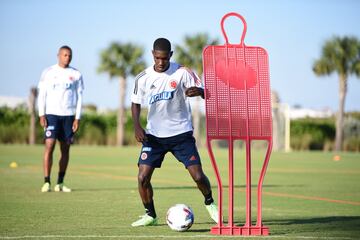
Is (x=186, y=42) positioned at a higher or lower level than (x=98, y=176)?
higher

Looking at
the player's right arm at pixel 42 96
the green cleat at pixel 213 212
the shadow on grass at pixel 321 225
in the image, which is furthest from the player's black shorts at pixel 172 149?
the player's right arm at pixel 42 96

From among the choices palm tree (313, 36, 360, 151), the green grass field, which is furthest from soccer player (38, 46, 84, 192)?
palm tree (313, 36, 360, 151)

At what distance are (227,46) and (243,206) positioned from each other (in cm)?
418

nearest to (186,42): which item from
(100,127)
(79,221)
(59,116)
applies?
(100,127)

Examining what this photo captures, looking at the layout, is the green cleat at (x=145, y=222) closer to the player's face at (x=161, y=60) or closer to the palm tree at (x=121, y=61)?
the player's face at (x=161, y=60)

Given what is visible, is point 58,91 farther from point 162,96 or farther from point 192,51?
point 192,51

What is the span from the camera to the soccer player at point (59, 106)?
595 inches

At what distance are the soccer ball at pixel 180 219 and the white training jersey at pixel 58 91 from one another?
5.96 m

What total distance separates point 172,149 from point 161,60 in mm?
1063

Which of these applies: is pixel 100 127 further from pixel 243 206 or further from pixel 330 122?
pixel 243 206

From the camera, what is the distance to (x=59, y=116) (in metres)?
15.2

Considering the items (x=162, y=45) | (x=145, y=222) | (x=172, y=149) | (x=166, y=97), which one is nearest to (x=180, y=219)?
(x=145, y=222)

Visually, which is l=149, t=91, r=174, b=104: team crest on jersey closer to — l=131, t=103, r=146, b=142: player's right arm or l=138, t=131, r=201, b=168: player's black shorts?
l=131, t=103, r=146, b=142: player's right arm

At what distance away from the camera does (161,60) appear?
9.77 m
